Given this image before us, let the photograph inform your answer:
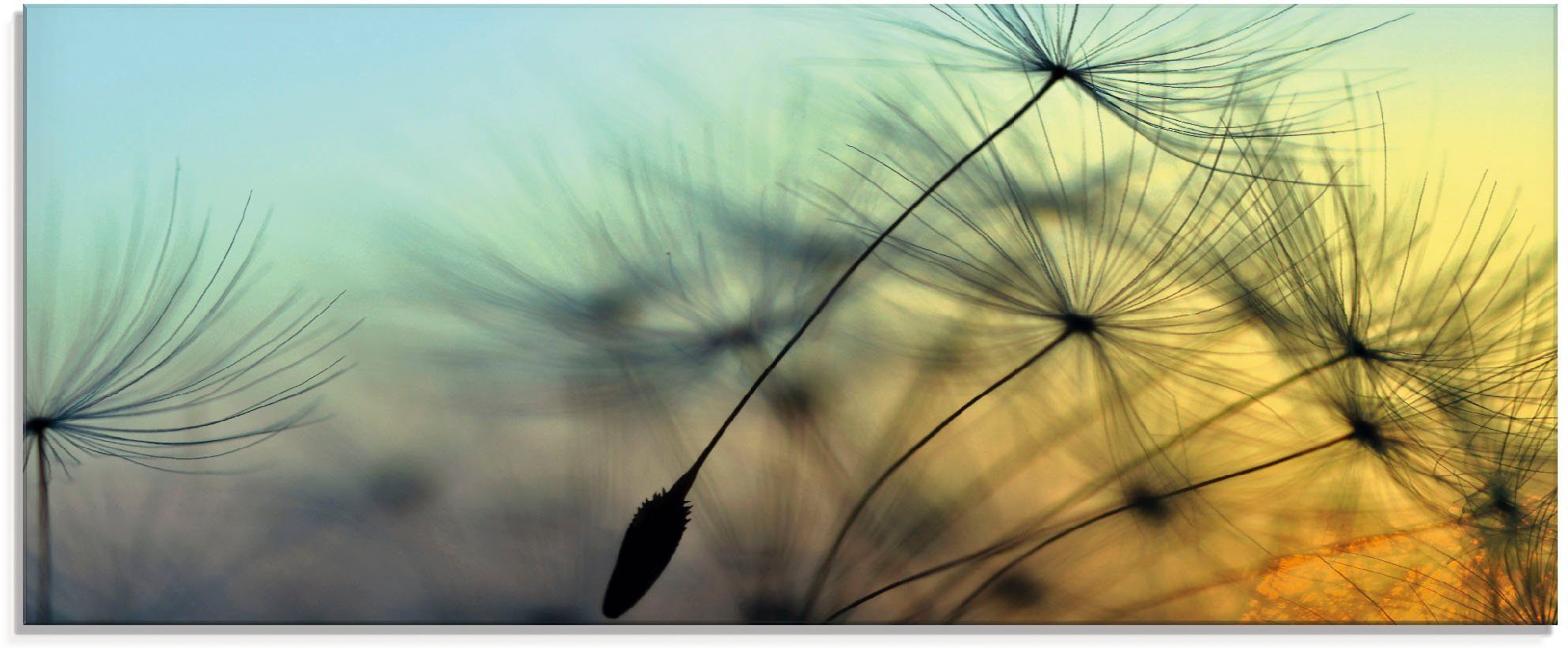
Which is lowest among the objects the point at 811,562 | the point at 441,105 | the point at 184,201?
the point at 811,562

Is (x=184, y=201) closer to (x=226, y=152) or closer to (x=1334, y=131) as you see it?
(x=226, y=152)

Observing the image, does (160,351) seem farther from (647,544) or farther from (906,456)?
(906,456)

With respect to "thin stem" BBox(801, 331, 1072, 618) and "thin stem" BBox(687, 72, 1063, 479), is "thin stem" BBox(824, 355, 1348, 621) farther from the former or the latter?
"thin stem" BBox(687, 72, 1063, 479)

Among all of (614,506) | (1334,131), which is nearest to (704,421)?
(614,506)

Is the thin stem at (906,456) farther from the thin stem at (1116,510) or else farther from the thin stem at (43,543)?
the thin stem at (43,543)

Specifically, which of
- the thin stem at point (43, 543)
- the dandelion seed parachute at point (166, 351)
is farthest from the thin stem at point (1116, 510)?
the thin stem at point (43, 543)

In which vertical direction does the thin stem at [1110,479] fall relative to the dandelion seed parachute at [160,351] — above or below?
below

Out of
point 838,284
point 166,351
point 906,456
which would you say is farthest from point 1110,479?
point 166,351

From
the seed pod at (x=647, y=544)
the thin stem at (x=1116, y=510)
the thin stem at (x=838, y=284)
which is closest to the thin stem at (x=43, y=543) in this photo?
the seed pod at (x=647, y=544)
